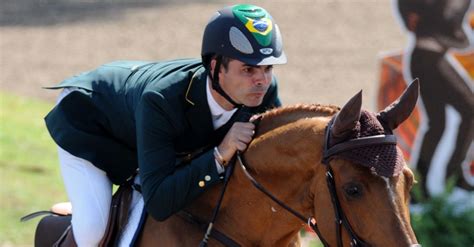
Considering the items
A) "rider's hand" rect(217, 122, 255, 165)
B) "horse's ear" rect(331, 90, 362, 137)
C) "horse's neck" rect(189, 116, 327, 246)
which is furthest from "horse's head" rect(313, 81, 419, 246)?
"rider's hand" rect(217, 122, 255, 165)

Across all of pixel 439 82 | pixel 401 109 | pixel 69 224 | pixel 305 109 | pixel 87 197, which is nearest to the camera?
pixel 401 109

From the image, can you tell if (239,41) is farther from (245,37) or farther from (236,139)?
(236,139)

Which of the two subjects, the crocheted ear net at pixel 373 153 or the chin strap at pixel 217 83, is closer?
the crocheted ear net at pixel 373 153

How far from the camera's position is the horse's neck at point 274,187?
154 inches

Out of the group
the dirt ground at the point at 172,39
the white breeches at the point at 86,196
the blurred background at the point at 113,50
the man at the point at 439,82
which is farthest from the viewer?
the dirt ground at the point at 172,39

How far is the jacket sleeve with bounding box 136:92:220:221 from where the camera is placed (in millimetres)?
4121

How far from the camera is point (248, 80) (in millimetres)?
4156

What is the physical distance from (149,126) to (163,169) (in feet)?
0.65

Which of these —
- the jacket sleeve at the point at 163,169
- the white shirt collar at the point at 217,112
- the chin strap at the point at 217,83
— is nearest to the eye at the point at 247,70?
the chin strap at the point at 217,83

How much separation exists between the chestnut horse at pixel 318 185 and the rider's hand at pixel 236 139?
0.14 feet

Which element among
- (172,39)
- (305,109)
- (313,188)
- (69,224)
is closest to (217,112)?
(305,109)

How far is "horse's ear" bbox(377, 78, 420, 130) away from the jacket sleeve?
32.1 inches

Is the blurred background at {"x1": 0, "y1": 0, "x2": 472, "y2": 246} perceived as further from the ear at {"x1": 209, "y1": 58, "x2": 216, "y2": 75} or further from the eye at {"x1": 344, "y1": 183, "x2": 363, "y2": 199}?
the eye at {"x1": 344, "y1": 183, "x2": 363, "y2": 199}

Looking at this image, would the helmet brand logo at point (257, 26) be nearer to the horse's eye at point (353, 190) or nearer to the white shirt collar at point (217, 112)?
the white shirt collar at point (217, 112)
